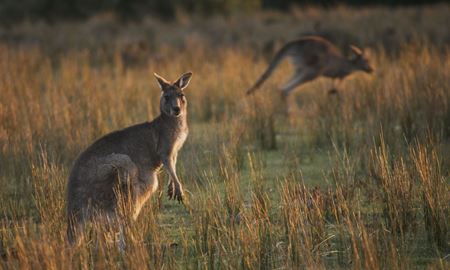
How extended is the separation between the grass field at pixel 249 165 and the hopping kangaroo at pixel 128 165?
189mm

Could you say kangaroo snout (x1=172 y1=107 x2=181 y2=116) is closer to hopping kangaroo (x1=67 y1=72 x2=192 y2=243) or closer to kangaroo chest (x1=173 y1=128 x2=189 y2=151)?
hopping kangaroo (x1=67 y1=72 x2=192 y2=243)

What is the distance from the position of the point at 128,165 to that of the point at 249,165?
285 cm

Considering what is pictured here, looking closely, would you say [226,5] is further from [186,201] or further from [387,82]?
[186,201]

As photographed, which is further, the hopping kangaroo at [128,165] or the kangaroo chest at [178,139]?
the kangaroo chest at [178,139]

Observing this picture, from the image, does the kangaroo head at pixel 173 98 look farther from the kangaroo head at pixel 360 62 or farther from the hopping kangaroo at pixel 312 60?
the kangaroo head at pixel 360 62

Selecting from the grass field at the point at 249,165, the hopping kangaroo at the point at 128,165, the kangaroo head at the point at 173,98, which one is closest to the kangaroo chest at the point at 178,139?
the hopping kangaroo at the point at 128,165

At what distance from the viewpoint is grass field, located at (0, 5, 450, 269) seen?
17.7ft

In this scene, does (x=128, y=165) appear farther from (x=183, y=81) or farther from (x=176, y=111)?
(x=183, y=81)

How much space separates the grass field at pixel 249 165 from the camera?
5406 millimetres

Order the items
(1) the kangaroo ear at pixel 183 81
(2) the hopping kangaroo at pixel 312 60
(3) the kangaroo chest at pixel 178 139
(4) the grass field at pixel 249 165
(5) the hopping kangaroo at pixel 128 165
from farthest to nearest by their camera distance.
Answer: (2) the hopping kangaroo at pixel 312 60
(1) the kangaroo ear at pixel 183 81
(3) the kangaroo chest at pixel 178 139
(5) the hopping kangaroo at pixel 128 165
(4) the grass field at pixel 249 165

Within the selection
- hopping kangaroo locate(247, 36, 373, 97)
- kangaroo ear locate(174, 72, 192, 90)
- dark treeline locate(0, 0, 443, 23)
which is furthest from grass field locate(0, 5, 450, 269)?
dark treeline locate(0, 0, 443, 23)

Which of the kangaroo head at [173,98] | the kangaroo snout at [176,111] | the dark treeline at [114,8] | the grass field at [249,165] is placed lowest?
the grass field at [249,165]

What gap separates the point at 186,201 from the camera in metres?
6.65

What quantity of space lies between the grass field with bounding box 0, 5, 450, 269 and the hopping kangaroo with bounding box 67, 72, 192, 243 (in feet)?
0.62
